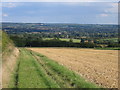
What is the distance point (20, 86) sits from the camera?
11.3 meters

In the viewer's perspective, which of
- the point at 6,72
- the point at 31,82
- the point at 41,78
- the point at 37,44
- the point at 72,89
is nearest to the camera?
the point at 72,89

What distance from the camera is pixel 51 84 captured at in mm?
11883

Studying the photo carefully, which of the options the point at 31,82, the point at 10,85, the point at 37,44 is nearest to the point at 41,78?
the point at 31,82

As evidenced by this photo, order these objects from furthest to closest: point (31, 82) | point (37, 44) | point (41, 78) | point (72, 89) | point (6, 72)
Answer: point (37, 44) < point (6, 72) < point (41, 78) < point (31, 82) < point (72, 89)

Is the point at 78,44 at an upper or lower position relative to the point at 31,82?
lower

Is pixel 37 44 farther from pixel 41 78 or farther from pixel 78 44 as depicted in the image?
pixel 41 78

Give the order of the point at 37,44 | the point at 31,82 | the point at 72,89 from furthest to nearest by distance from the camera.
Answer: the point at 37,44 → the point at 31,82 → the point at 72,89

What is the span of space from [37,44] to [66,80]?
224 ft

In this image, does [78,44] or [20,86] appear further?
[78,44]

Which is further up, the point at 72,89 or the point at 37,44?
the point at 72,89

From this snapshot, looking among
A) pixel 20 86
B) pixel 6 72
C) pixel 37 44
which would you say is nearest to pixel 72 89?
pixel 20 86

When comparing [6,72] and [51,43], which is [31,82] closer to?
[6,72]

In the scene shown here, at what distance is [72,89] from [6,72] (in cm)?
551

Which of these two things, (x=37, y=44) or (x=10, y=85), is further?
(x=37, y=44)
